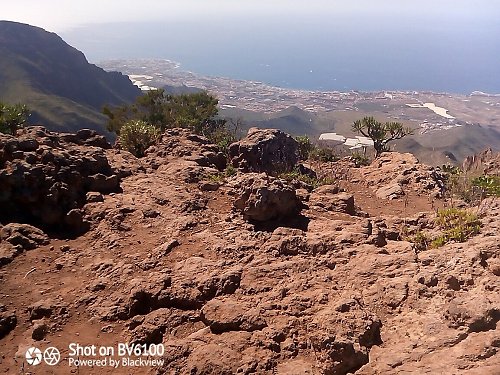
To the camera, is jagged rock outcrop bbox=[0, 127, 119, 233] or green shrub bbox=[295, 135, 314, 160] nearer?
jagged rock outcrop bbox=[0, 127, 119, 233]

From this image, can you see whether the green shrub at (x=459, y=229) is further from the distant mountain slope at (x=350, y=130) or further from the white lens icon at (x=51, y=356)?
the distant mountain slope at (x=350, y=130)

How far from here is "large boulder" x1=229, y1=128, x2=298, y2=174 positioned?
62.1 ft

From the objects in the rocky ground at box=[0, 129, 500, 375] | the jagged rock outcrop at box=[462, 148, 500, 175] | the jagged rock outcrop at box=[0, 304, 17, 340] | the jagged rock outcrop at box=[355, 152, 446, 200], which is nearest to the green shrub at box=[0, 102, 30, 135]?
the rocky ground at box=[0, 129, 500, 375]

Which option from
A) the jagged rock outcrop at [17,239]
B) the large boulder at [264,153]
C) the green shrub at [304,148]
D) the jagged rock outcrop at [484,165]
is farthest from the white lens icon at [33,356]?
the jagged rock outcrop at [484,165]

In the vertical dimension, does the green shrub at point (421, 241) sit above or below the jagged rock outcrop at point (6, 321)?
above

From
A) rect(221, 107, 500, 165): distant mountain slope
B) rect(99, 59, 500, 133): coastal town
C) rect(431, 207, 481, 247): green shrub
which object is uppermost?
rect(431, 207, 481, 247): green shrub

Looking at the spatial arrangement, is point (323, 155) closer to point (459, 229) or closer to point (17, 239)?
point (459, 229)

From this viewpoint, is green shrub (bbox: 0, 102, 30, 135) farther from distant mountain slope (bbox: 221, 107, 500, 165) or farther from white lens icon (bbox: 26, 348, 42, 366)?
distant mountain slope (bbox: 221, 107, 500, 165)

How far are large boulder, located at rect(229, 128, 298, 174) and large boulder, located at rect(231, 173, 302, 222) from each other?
7.84 m

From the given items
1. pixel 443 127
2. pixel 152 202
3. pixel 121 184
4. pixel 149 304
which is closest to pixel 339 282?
pixel 149 304

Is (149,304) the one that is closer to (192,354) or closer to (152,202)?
(192,354)

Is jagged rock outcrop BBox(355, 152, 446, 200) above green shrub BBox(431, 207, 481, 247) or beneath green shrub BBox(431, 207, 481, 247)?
beneath

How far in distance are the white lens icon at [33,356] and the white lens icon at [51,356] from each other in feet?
0.28

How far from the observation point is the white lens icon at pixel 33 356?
22.8 feet
